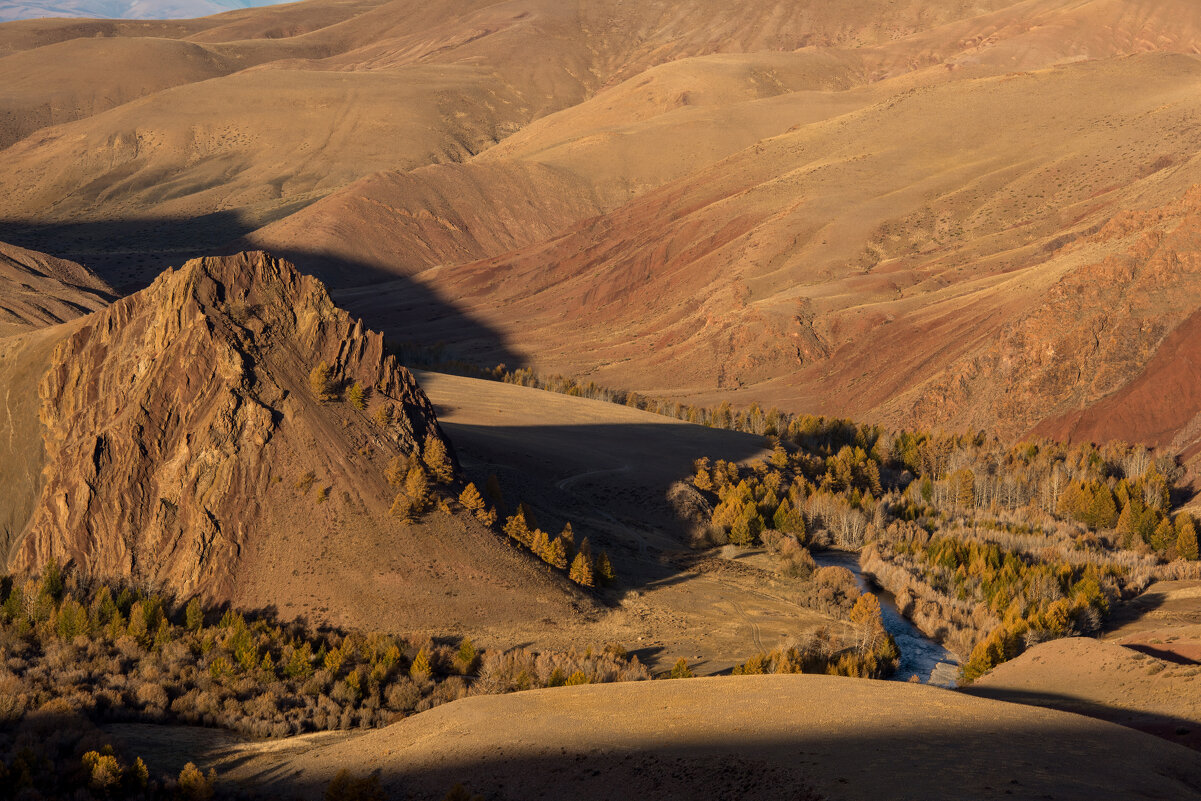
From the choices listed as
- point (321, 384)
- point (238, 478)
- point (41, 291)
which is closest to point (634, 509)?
point (321, 384)

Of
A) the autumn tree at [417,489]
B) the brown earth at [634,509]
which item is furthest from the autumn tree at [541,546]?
the autumn tree at [417,489]

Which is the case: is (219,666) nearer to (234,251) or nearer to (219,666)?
(219,666)

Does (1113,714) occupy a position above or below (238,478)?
below

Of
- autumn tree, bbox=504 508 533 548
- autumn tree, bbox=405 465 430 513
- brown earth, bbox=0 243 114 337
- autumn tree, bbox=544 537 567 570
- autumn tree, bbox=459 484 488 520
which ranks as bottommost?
autumn tree, bbox=544 537 567 570

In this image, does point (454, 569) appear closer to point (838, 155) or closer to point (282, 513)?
point (282, 513)

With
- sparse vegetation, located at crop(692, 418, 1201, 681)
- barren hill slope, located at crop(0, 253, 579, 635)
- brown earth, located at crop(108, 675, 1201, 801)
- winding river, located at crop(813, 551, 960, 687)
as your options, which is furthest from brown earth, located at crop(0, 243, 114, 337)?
winding river, located at crop(813, 551, 960, 687)

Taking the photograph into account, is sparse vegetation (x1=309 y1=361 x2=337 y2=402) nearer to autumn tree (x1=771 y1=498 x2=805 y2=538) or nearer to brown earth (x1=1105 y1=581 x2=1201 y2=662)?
autumn tree (x1=771 y1=498 x2=805 y2=538)
